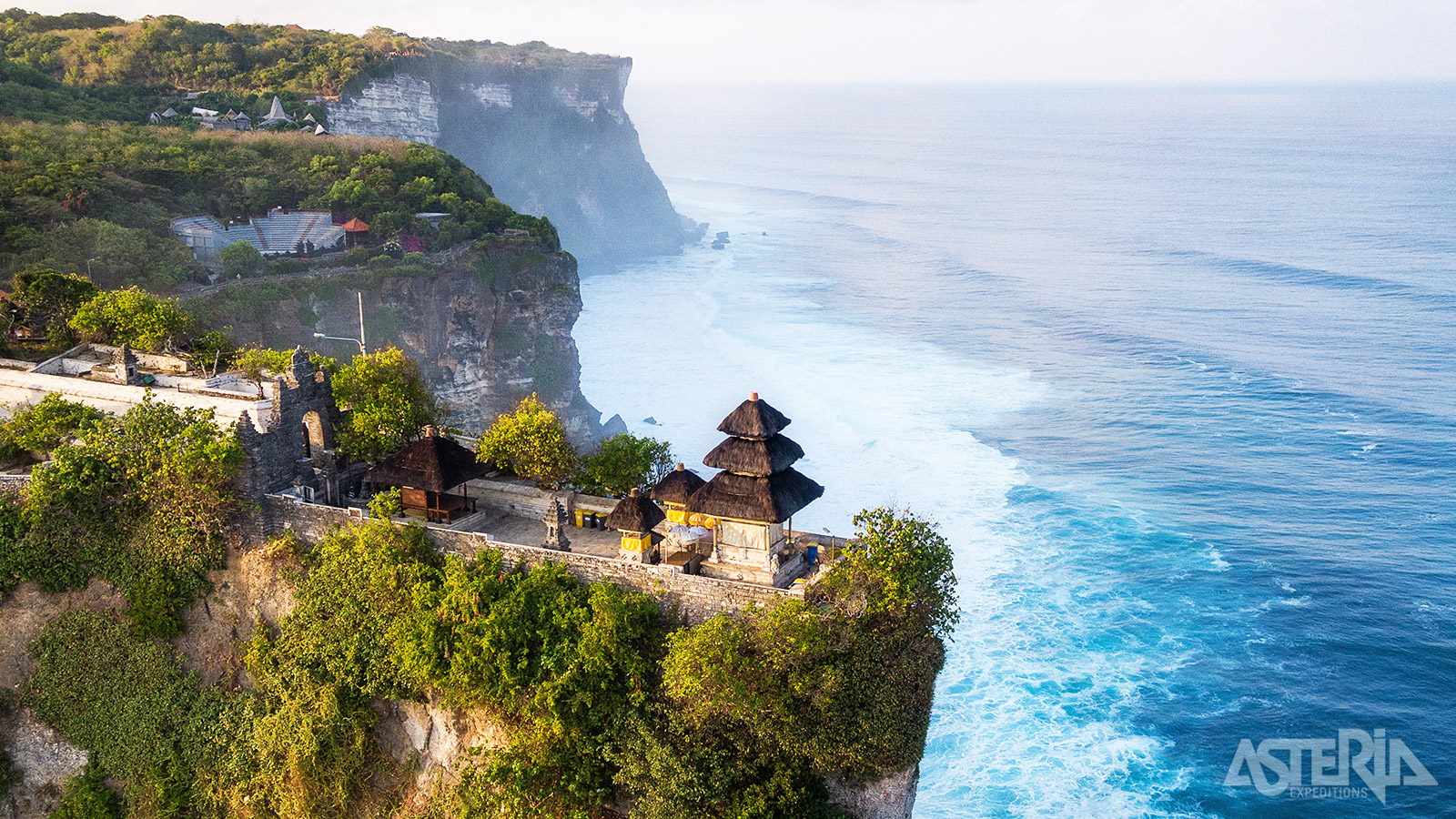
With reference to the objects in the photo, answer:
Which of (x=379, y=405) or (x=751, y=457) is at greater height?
(x=751, y=457)

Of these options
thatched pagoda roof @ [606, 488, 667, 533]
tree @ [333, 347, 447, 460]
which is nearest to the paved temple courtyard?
thatched pagoda roof @ [606, 488, 667, 533]

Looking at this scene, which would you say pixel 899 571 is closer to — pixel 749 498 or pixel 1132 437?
pixel 749 498

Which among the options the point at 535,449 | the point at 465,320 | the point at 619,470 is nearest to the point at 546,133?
the point at 465,320

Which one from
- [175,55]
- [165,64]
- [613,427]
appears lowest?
[613,427]

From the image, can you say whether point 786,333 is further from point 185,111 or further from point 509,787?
point 509,787

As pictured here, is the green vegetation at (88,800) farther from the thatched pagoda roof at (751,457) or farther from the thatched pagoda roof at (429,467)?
the thatched pagoda roof at (751,457)

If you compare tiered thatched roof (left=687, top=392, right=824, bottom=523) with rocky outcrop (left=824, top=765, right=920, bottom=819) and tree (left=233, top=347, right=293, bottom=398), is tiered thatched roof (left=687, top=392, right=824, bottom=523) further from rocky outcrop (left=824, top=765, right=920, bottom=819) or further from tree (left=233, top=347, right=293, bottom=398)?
tree (left=233, top=347, right=293, bottom=398)

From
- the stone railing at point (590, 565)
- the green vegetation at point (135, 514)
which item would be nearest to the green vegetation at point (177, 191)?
the green vegetation at point (135, 514)
